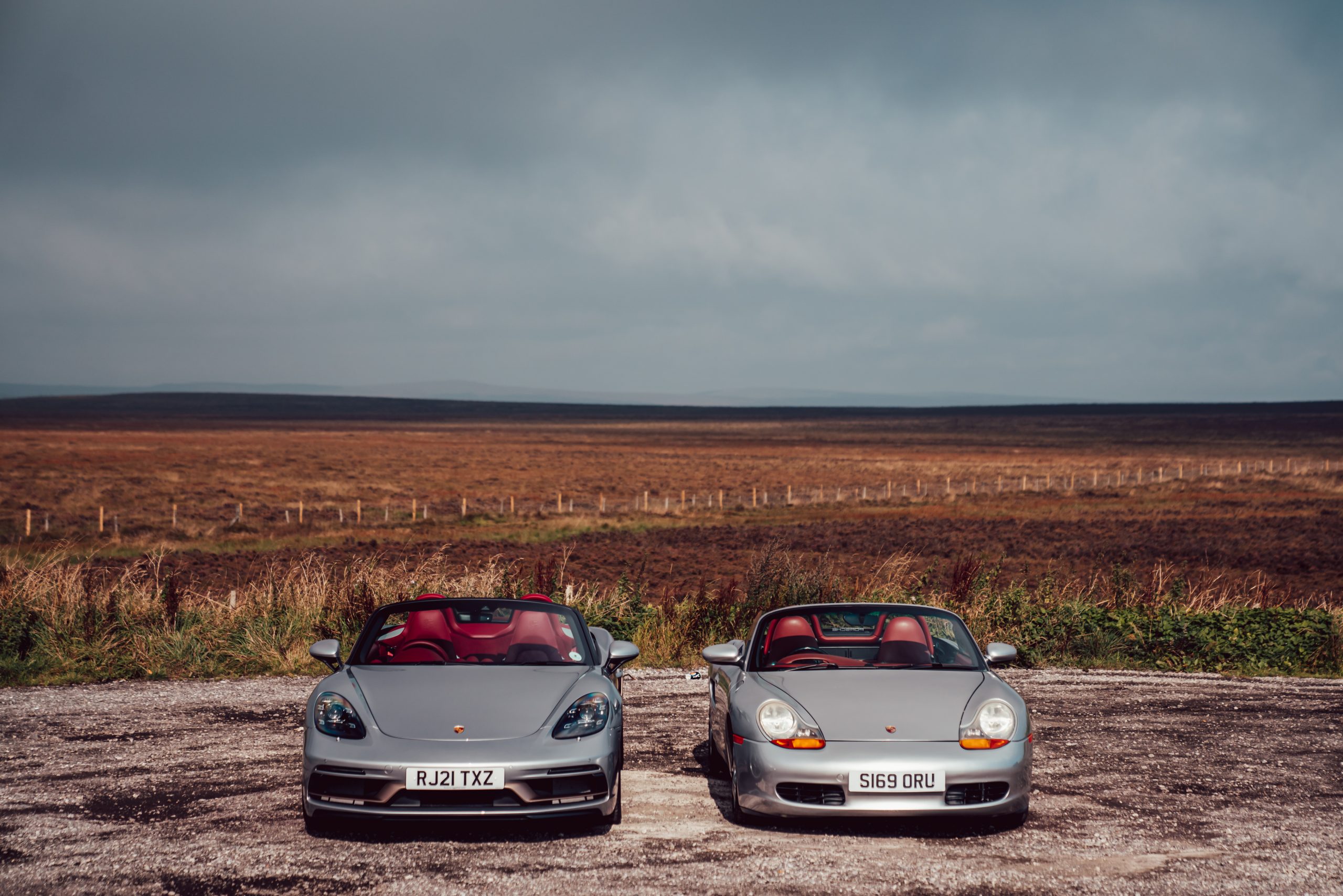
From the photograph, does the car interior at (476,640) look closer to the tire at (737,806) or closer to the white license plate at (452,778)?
the tire at (737,806)

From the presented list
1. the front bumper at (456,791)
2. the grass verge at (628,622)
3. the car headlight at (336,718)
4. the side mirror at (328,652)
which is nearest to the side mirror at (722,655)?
the front bumper at (456,791)

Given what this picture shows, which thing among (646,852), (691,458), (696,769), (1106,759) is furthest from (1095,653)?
(691,458)

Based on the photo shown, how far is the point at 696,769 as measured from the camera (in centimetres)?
793

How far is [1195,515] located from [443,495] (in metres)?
34.2

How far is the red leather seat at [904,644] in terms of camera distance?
24.4 ft

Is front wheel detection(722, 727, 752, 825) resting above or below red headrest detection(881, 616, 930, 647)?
below

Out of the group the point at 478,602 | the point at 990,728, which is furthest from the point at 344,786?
the point at 990,728

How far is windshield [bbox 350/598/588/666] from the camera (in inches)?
291

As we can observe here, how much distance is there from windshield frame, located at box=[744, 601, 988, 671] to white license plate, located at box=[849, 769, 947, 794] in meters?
1.16

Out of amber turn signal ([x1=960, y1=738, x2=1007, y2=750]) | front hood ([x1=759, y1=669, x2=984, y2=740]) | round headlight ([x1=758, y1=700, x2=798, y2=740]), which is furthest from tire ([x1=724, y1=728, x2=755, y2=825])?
amber turn signal ([x1=960, y1=738, x2=1007, y2=750])

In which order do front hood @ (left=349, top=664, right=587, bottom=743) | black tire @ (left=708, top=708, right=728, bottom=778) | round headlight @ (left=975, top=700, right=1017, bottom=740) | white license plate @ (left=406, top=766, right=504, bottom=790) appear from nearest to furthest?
1. white license plate @ (left=406, top=766, right=504, bottom=790)
2. front hood @ (left=349, top=664, right=587, bottom=743)
3. round headlight @ (left=975, top=700, right=1017, bottom=740)
4. black tire @ (left=708, top=708, right=728, bottom=778)

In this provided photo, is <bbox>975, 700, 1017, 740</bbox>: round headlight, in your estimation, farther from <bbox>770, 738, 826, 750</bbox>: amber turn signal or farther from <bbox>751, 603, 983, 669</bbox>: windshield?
<bbox>770, 738, 826, 750</bbox>: amber turn signal

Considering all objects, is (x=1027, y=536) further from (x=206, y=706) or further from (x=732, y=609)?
(x=206, y=706)

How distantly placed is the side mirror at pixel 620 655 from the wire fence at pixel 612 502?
32173 mm
